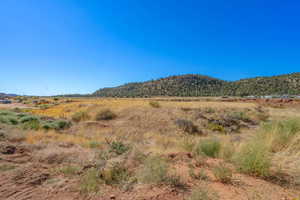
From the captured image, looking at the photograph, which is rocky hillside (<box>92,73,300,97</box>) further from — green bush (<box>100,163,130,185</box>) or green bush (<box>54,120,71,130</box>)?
green bush (<box>100,163,130,185</box>)

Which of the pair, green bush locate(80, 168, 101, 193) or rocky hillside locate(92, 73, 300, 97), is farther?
rocky hillside locate(92, 73, 300, 97)

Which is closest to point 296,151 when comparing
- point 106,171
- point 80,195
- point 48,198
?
point 106,171

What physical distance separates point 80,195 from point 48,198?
2.03 feet

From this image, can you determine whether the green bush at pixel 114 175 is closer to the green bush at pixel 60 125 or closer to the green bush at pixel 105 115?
the green bush at pixel 60 125

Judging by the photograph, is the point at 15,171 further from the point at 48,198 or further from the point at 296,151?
the point at 296,151

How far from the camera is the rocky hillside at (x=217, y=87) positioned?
58809 mm

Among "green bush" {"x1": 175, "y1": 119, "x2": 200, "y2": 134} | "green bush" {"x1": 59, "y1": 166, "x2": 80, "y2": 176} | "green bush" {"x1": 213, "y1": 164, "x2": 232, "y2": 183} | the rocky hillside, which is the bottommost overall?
"green bush" {"x1": 175, "y1": 119, "x2": 200, "y2": 134}

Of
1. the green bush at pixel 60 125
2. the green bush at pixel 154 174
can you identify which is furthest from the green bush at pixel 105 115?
the green bush at pixel 154 174

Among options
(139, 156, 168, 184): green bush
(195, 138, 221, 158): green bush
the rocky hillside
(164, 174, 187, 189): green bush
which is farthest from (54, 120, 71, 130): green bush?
the rocky hillside

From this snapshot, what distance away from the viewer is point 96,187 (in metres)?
3.20

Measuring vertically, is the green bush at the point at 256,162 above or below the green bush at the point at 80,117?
above

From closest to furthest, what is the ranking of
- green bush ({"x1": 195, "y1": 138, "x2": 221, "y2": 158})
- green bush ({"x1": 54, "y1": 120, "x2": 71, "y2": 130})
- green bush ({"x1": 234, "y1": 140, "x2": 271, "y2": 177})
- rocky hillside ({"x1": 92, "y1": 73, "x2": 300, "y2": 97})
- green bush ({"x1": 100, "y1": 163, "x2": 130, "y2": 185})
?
green bush ({"x1": 100, "y1": 163, "x2": 130, "y2": 185}) < green bush ({"x1": 234, "y1": 140, "x2": 271, "y2": 177}) < green bush ({"x1": 195, "y1": 138, "x2": 221, "y2": 158}) < green bush ({"x1": 54, "y1": 120, "x2": 71, "y2": 130}) < rocky hillside ({"x1": 92, "y1": 73, "x2": 300, "y2": 97})

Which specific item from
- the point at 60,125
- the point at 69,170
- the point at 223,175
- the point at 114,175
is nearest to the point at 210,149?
the point at 223,175

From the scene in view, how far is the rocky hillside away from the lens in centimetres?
5881
